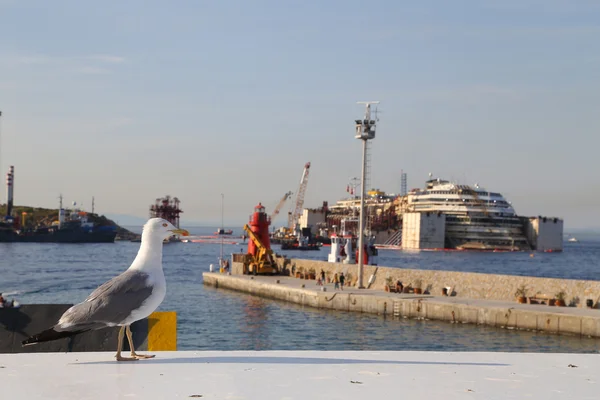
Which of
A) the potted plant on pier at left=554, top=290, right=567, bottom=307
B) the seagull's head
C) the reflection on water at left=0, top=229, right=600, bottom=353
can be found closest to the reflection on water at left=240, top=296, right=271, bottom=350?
the reflection on water at left=0, top=229, right=600, bottom=353

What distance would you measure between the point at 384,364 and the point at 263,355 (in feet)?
4.73

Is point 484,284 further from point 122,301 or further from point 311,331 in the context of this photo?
point 122,301

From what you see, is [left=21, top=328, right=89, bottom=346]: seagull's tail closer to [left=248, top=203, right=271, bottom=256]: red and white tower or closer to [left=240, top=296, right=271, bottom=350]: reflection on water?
[left=240, top=296, right=271, bottom=350]: reflection on water

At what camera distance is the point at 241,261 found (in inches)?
2291

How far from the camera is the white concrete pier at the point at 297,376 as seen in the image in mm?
6438

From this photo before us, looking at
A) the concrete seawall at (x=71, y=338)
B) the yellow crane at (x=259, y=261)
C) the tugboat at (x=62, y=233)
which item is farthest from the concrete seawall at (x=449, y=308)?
the tugboat at (x=62, y=233)

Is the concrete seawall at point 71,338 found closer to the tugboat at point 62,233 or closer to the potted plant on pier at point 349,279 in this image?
the potted plant on pier at point 349,279

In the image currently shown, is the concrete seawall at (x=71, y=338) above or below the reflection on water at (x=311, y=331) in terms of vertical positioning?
above

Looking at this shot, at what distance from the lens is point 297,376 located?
7.19 metres

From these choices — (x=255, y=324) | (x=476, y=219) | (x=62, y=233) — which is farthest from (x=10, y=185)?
(x=255, y=324)

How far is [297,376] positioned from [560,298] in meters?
26.3

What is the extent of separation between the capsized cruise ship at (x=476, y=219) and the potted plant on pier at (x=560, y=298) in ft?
422

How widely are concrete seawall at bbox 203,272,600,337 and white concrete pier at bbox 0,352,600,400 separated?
1841cm

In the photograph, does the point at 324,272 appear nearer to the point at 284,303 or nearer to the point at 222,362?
the point at 284,303
